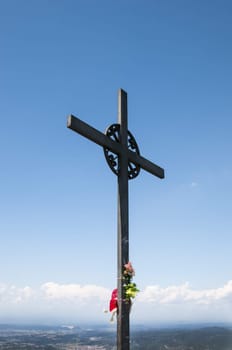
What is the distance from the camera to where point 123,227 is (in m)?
6.73

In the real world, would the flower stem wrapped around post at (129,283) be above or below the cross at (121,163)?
below

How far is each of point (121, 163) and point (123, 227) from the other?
1.09 m

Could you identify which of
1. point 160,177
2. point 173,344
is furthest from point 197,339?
point 160,177

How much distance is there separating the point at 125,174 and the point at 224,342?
247ft

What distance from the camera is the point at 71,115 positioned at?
6418 mm

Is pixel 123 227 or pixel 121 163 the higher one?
pixel 121 163

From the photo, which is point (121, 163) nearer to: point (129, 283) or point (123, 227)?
point (123, 227)

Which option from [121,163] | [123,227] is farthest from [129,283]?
[121,163]

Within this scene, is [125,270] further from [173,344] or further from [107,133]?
[173,344]

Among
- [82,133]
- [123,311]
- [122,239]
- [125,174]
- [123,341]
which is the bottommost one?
[123,341]

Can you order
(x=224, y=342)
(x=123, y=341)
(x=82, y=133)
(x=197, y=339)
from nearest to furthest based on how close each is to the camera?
(x=123, y=341)
(x=82, y=133)
(x=224, y=342)
(x=197, y=339)

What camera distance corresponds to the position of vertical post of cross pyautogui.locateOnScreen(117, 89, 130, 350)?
615 centimetres

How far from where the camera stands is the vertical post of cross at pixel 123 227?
6152 millimetres

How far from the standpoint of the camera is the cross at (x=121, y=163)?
6.18m
